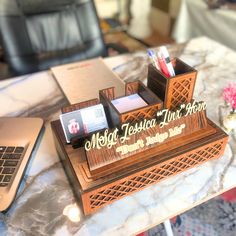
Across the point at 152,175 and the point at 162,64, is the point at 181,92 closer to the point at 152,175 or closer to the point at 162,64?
the point at 162,64

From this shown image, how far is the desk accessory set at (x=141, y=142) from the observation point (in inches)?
19.7

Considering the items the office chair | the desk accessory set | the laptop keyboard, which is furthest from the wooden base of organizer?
the office chair

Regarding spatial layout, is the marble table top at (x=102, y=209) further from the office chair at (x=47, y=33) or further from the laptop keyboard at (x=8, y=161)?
the office chair at (x=47, y=33)

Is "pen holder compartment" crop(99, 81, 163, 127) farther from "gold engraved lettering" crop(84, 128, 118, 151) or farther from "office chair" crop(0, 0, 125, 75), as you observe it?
"office chair" crop(0, 0, 125, 75)

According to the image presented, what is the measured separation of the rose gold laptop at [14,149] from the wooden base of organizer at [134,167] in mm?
99

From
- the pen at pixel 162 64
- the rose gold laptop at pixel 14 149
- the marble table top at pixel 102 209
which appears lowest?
the marble table top at pixel 102 209

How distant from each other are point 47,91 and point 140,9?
2.40 metres

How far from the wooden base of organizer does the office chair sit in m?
0.76

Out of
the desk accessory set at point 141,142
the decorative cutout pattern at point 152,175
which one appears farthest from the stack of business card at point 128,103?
the decorative cutout pattern at point 152,175

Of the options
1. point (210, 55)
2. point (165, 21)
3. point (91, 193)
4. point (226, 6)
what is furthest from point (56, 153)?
point (165, 21)

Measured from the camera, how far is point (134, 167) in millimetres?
520

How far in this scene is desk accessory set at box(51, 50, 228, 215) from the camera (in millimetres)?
501

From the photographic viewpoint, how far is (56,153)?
652 mm

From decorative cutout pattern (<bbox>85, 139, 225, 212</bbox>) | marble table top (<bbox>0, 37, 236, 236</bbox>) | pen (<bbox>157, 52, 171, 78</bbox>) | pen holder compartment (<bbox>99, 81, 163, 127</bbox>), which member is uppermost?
pen (<bbox>157, 52, 171, 78</bbox>)
